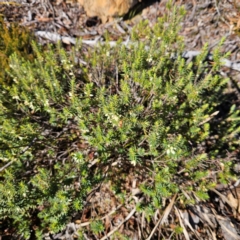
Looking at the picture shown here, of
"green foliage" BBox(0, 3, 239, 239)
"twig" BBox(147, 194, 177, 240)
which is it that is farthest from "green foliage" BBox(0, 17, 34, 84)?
"twig" BBox(147, 194, 177, 240)

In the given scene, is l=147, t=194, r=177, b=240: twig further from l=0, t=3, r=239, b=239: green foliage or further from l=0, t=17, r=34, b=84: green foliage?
l=0, t=17, r=34, b=84: green foliage

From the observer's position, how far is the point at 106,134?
2406 mm

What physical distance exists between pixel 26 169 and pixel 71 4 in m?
3.07

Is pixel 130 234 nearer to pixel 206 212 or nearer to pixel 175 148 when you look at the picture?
pixel 206 212

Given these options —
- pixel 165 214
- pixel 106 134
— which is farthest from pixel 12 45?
pixel 165 214

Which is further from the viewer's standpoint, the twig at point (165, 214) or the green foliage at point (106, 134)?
the twig at point (165, 214)

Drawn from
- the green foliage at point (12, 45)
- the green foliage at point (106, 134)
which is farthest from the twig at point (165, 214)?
the green foliage at point (12, 45)

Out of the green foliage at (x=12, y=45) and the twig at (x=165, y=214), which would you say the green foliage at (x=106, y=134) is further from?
the green foliage at (x=12, y=45)

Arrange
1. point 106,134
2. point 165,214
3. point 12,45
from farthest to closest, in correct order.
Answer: point 12,45, point 165,214, point 106,134

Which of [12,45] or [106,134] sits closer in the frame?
[106,134]

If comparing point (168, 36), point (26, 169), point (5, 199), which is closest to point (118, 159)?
point (26, 169)

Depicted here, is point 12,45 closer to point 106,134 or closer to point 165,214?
point 106,134

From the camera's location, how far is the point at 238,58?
385cm

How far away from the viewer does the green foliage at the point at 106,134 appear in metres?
2.26
